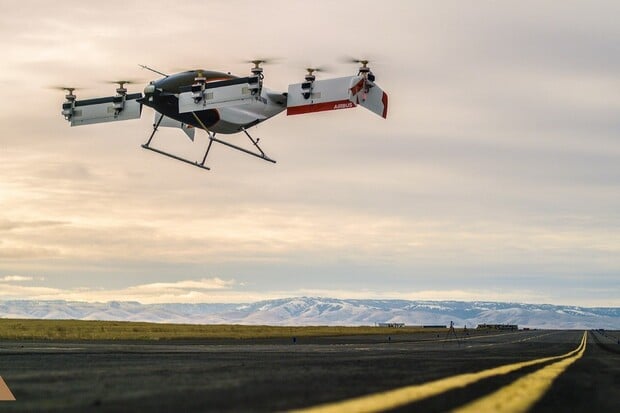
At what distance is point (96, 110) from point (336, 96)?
18.7m

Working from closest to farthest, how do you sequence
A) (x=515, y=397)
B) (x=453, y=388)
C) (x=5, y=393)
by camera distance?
(x=515, y=397), (x=5, y=393), (x=453, y=388)

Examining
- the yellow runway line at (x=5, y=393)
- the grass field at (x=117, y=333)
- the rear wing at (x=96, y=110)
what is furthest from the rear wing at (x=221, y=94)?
the yellow runway line at (x=5, y=393)

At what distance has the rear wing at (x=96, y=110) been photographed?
192 ft

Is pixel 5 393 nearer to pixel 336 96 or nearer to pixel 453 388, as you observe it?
pixel 453 388

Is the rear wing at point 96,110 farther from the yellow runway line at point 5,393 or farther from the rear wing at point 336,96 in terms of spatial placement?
the yellow runway line at point 5,393

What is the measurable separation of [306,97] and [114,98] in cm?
1513

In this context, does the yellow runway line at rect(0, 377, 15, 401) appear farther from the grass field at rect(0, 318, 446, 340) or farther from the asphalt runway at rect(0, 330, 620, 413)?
the grass field at rect(0, 318, 446, 340)

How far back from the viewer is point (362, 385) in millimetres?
19250

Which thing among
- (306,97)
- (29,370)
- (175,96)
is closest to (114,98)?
(175,96)

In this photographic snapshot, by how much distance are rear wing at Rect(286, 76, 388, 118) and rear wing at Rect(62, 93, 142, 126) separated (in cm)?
1312

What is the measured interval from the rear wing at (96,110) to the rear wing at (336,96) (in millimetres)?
13119

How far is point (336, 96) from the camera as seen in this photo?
4872 centimetres

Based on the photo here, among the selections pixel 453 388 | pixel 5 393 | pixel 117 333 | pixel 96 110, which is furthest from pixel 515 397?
pixel 117 333

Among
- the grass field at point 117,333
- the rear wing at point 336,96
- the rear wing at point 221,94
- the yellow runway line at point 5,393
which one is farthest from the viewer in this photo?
the grass field at point 117,333
